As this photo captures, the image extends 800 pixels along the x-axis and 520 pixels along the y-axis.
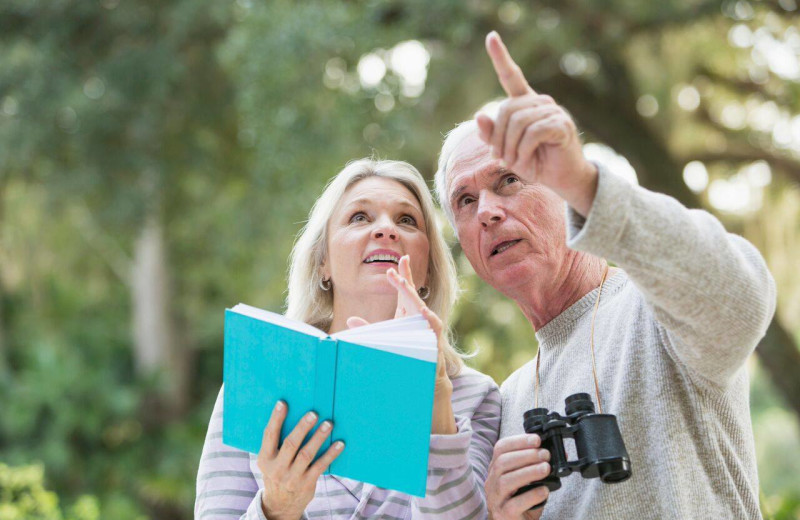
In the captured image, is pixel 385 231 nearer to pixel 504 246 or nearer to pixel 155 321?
pixel 504 246

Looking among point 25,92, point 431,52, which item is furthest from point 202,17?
point 431,52

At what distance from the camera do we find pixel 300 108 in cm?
528

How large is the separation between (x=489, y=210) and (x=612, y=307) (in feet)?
1.18

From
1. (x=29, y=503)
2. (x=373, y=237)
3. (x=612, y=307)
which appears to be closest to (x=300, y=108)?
(x=29, y=503)

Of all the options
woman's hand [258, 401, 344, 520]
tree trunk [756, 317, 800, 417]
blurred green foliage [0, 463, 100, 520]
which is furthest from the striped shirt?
tree trunk [756, 317, 800, 417]

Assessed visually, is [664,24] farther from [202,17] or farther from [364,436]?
[364,436]

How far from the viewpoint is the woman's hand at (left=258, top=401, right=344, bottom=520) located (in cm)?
155

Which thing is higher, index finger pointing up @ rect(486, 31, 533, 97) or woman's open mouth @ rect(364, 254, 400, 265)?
woman's open mouth @ rect(364, 254, 400, 265)

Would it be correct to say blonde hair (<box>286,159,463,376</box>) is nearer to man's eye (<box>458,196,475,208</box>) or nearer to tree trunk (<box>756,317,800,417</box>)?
man's eye (<box>458,196,475,208</box>)

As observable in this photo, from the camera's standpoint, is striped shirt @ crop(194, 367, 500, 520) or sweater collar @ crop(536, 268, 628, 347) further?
sweater collar @ crop(536, 268, 628, 347)

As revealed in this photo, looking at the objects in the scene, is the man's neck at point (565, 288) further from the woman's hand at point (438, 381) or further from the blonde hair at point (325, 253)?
the woman's hand at point (438, 381)

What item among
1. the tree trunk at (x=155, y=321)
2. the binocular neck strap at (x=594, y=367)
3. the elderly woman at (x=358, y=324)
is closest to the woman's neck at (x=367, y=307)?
the elderly woman at (x=358, y=324)

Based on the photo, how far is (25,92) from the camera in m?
6.86

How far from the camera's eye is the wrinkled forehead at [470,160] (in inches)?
80.2
